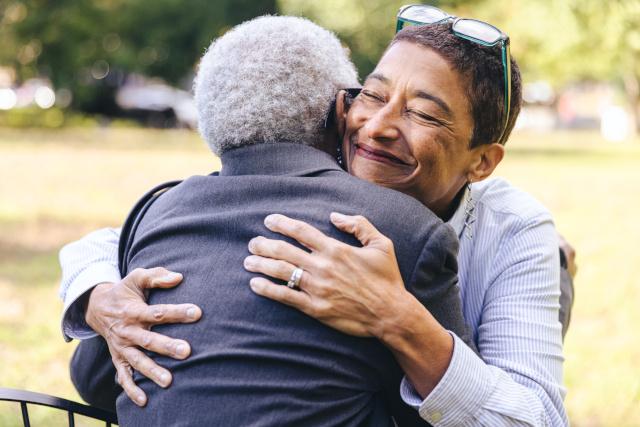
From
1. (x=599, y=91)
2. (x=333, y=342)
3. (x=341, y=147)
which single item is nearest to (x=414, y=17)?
(x=341, y=147)

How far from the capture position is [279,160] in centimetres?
196

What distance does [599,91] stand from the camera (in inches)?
2749

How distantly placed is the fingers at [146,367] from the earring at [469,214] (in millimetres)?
1036

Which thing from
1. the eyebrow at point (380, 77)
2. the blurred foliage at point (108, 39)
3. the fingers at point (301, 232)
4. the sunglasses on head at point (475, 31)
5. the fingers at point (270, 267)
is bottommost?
the blurred foliage at point (108, 39)

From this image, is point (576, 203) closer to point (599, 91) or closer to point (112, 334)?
point (112, 334)

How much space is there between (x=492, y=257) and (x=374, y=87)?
591 mm

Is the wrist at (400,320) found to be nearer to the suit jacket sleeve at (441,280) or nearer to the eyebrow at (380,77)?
the suit jacket sleeve at (441,280)

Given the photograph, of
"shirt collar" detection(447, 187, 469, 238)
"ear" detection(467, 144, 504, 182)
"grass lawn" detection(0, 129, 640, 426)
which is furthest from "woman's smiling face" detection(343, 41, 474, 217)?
"grass lawn" detection(0, 129, 640, 426)

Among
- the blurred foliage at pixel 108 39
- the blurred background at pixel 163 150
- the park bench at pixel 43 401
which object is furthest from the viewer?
the blurred foliage at pixel 108 39

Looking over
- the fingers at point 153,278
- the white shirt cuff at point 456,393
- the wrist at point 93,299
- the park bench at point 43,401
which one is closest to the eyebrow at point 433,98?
the white shirt cuff at point 456,393

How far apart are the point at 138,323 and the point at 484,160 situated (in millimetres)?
1072

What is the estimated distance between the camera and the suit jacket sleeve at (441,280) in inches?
72.2

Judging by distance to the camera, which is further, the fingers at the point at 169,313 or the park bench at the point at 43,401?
the park bench at the point at 43,401

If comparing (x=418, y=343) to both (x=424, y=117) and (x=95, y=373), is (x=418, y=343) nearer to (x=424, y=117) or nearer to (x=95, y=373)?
(x=424, y=117)
